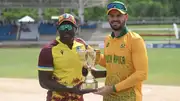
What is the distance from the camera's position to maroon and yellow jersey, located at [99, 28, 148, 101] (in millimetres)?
3797

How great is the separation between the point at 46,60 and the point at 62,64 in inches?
6.3

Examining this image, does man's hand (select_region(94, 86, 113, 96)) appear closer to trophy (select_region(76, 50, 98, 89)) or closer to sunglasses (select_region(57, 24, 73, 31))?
trophy (select_region(76, 50, 98, 89))

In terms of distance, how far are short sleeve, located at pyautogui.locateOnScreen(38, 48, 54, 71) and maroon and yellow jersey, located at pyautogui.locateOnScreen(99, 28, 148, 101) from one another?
1.77 ft

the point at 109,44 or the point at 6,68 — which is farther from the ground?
the point at 109,44

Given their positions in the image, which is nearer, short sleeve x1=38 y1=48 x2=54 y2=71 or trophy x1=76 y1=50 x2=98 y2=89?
trophy x1=76 y1=50 x2=98 y2=89

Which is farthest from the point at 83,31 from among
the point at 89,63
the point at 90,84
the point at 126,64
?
the point at 90,84

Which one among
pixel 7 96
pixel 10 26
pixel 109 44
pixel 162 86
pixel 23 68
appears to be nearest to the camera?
Result: pixel 109 44

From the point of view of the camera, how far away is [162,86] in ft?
38.1

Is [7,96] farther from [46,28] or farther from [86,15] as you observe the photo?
[86,15]

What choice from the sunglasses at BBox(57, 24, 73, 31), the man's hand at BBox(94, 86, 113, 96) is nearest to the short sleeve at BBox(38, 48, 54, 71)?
the sunglasses at BBox(57, 24, 73, 31)

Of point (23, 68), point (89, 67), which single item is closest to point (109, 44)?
point (89, 67)

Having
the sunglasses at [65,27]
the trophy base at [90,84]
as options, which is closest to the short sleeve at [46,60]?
the sunglasses at [65,27]

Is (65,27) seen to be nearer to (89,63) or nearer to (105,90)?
(89,63)

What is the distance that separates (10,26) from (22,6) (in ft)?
7.58
